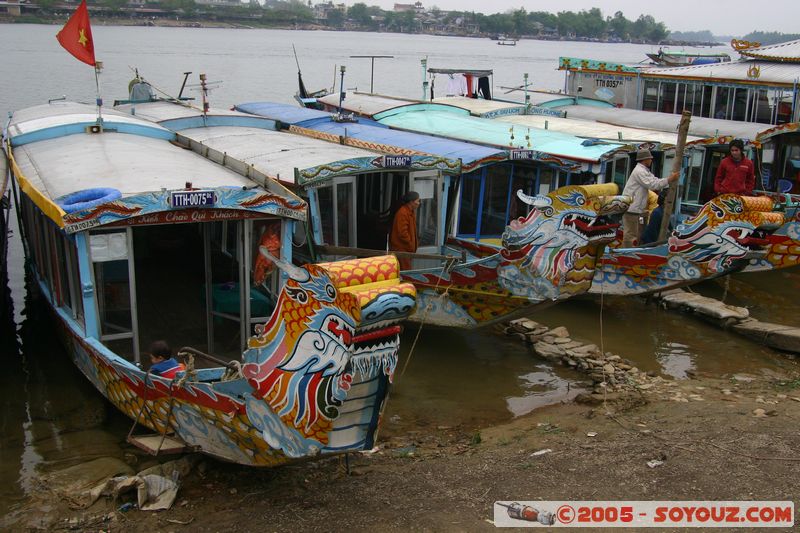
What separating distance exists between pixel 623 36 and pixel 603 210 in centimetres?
13185

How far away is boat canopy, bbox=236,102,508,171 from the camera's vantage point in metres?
11.2

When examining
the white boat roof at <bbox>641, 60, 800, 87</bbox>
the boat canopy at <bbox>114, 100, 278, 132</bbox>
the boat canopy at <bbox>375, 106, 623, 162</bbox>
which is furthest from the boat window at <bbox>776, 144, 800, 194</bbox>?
the boat canopy at <bbox>114, 100, 278, 132</bbox>

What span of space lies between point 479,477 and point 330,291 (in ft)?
7.16

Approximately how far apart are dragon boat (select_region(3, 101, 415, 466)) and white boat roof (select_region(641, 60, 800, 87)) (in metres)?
12.1

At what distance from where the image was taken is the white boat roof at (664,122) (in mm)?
15570

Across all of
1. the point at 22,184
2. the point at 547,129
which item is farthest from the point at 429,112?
the point at 22,184

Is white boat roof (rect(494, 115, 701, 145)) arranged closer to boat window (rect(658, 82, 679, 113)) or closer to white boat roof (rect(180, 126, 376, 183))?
boat window (rect(658, 82, 679, 113))

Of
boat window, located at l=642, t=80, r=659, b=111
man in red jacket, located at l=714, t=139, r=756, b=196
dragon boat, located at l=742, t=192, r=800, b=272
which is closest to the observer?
man in red jacket, located at l=714, t=139, r=756, b=196

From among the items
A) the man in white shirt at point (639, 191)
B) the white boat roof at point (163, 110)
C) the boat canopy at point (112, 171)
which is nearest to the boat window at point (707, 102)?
the man in white shirt at point (639, 191)

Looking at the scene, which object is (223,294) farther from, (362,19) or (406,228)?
(362,19)

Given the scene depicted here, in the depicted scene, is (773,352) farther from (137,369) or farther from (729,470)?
(137,369)

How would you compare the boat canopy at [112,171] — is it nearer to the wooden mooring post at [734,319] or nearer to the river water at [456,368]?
the river water at [456,368]

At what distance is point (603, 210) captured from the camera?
29.3 ft

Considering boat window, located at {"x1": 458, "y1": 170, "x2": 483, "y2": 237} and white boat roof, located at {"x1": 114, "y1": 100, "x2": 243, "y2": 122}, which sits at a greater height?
white boat roof, located at {"x1": 114, "y1": 100, "x2": 243, "y2": 122}
